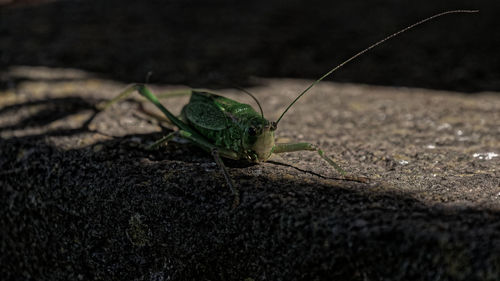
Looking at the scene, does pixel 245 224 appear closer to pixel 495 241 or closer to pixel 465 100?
pixel 495 241

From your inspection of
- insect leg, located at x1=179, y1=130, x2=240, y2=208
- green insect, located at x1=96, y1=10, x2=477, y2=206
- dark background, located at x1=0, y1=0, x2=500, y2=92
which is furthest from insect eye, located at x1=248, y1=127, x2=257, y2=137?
dark background, located at x1=0, y1=0, x2=500, y2=92

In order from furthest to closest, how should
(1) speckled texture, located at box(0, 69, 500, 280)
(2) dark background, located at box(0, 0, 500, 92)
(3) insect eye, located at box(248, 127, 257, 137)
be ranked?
1. (2) dark background, located at box(0, 0, 500, 92)
2. (3) insect eye, located at box(248, 127, 257, 137)
3. (1) speckled texture, located at box(0, 69, 500, 280)

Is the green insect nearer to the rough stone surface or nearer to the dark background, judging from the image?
the rough stone surface

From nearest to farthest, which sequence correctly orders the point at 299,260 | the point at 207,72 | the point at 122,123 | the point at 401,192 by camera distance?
the point at 299,260
the point at 401,192
the point at 122,123
the point at 207,72

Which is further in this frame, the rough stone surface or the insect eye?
the insect eye

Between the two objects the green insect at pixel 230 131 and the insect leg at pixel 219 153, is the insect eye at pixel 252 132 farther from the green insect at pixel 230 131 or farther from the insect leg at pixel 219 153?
the insect leg at pixel 219 153

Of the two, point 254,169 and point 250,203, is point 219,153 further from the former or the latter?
point 250,203

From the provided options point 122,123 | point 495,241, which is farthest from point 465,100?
point 122,123

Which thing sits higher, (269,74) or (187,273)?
(269,74)
